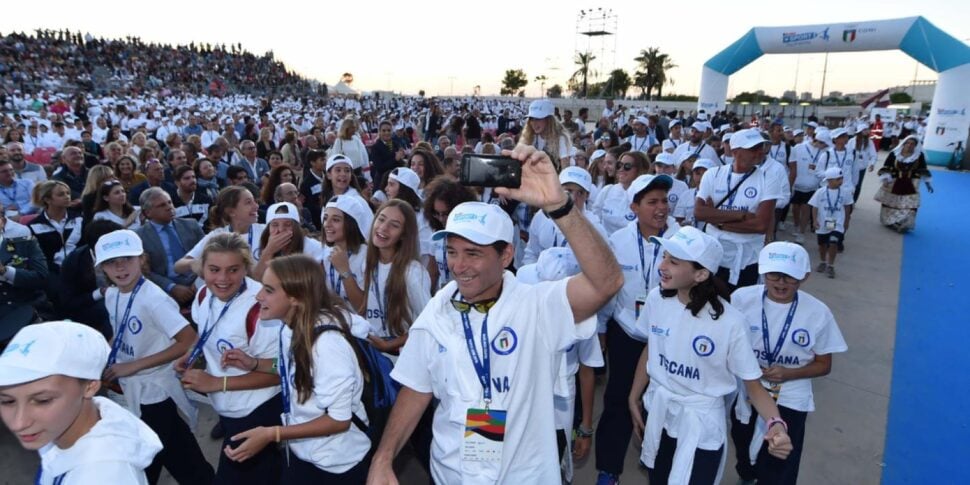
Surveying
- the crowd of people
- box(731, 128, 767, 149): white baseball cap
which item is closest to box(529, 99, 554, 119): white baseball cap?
the crowd of people

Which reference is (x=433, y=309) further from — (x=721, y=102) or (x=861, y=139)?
(x=721, y=102)

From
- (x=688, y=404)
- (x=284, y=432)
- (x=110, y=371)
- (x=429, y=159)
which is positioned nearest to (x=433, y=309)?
(x=284, y=432)

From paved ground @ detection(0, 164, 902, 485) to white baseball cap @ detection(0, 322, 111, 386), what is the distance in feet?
7.97

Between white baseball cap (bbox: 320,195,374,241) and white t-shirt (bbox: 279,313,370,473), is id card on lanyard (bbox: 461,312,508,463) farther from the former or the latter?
white baseball cap (bbox: 320,195,374,241)

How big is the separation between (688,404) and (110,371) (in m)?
3.08

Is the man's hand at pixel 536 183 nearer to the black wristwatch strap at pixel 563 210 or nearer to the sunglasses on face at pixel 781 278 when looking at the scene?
the black wristwatch strap at pixel 563 210

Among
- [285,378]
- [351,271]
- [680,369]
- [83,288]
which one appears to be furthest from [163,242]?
[680,369]

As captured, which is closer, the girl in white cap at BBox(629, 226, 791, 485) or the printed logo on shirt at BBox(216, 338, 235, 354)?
the girl in white cap at BBox(629, 226, 791, 485)

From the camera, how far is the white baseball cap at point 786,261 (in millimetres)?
2947

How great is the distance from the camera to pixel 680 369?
2729mm

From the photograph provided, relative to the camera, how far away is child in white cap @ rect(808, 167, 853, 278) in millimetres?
7969

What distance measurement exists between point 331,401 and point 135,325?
156cm

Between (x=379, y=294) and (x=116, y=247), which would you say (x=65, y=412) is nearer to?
(x=116, y=247)

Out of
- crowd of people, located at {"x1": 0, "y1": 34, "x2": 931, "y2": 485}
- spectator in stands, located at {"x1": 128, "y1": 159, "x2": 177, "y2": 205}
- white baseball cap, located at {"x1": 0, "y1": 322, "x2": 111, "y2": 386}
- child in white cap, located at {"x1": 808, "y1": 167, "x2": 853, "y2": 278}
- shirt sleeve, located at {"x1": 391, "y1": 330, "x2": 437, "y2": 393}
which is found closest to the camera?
white baseball cap, located at {"x1": 0, "y1": 322, "x2": 111, "y2": 386}
